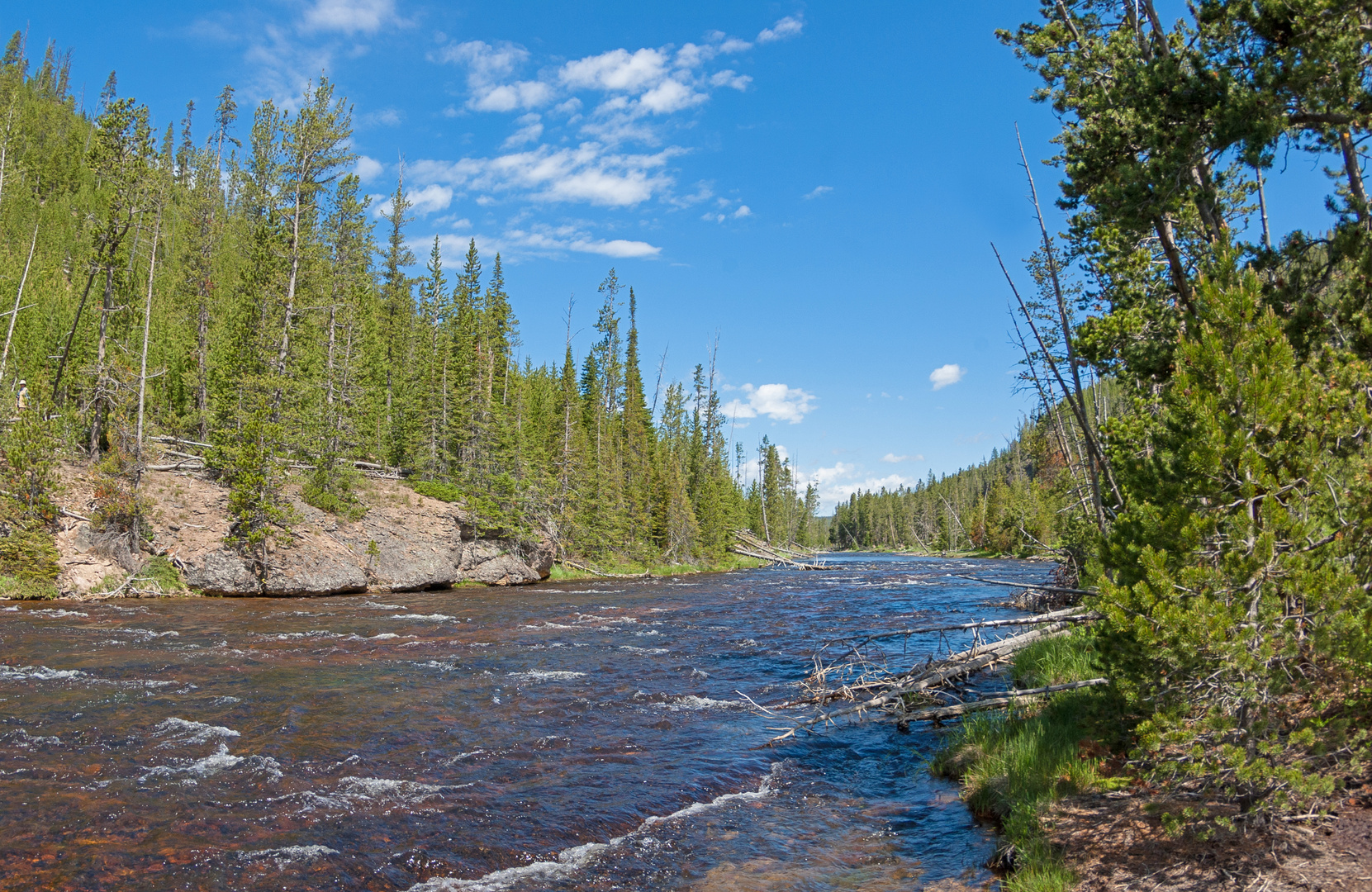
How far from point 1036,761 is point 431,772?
Result: 672 centimetres

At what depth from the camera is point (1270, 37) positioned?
6.84 meters

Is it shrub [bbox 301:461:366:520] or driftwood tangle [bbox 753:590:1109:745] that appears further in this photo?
shrub [bbox 301:461:366:520]

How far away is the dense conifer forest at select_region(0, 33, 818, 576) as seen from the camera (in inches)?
1025

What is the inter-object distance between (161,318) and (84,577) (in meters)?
23.5

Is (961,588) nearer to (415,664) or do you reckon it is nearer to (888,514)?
(415,664)

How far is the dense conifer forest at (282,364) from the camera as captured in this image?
1025 inches

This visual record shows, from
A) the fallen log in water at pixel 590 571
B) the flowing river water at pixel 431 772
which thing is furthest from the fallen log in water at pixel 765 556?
the flowing river water at pixel 431 772

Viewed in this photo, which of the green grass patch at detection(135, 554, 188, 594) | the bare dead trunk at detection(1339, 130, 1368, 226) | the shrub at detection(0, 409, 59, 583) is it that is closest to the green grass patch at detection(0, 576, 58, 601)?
the shrub at detection(0, 409, 59, 583)

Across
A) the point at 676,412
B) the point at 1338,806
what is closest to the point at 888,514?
the point at 676,412

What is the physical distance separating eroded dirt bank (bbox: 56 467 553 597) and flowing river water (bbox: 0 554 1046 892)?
6.22 meters

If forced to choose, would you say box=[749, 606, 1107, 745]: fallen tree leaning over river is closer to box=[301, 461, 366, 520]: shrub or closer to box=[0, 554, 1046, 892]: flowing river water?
box=[0, 554, 1046, 892]: flowing river water

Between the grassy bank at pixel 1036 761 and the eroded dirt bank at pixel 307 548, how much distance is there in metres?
24.4

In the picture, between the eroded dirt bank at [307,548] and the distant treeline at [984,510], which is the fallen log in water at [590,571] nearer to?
the eroded dirt bank at [307,548]

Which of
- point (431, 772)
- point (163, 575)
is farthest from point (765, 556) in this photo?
point (431, 772)
